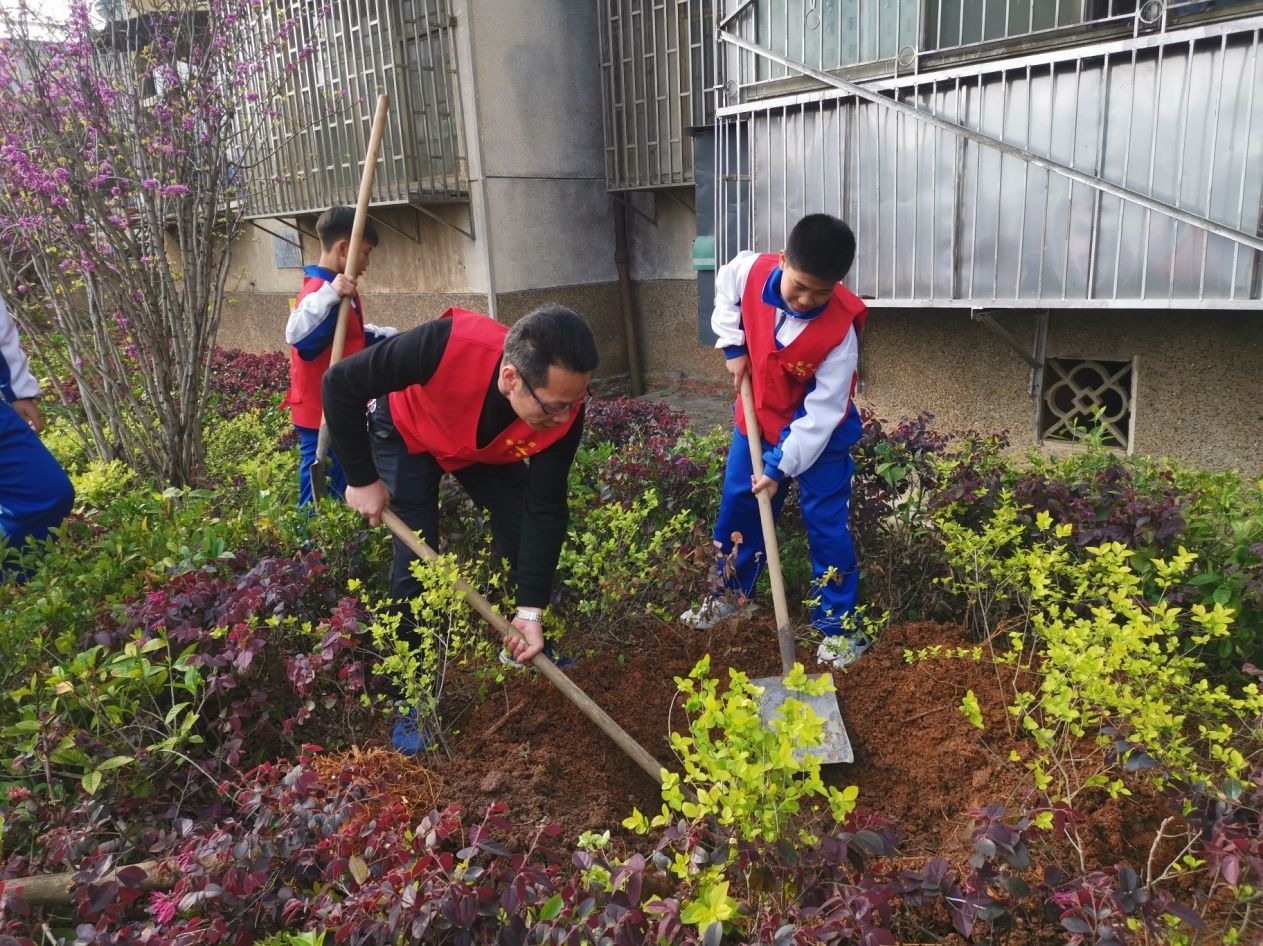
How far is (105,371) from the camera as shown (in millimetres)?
4816

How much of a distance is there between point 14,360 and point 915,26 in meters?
4.99

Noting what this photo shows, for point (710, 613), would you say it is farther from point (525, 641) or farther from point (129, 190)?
point (129, 190)

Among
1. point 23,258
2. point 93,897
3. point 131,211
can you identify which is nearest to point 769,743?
point 93,897

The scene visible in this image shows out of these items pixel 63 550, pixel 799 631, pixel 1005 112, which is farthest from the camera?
pixel 1005 112

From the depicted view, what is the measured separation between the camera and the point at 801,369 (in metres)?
3.38

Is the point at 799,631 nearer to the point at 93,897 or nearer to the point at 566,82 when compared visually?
the point at 93,897

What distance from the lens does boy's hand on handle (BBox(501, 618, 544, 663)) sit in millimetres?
2602

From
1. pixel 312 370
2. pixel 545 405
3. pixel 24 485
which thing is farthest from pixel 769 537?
pixel 24 485

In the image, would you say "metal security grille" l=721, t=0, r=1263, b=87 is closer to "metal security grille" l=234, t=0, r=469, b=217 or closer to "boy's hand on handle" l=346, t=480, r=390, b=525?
"metal security grille" l=234, t=0, r=469, b=217

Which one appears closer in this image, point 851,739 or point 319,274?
point 851,739

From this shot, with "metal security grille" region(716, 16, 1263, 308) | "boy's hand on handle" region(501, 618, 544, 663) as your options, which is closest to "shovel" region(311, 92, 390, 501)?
"boy's hand on handle" region(501, 618, 544, 663)

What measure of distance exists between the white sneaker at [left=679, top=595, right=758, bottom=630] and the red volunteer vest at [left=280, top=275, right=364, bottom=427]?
6.74ft

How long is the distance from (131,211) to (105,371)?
35.8 inches

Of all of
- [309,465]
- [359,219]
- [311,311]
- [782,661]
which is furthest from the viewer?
[309,465]
